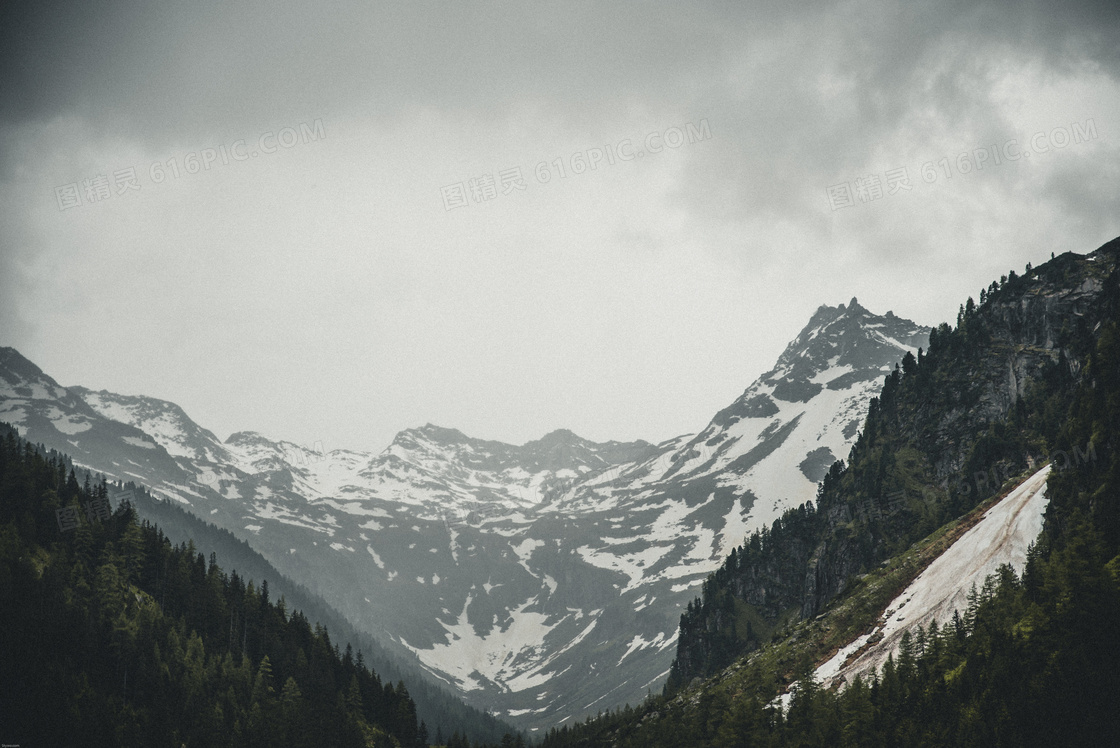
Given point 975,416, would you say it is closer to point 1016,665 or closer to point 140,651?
point 1016,665

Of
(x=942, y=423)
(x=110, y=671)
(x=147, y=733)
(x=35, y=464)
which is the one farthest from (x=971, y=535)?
(x=35, y=464)

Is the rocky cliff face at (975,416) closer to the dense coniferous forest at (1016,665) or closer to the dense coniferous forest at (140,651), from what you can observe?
the dense coniferous forest at (1016,665)

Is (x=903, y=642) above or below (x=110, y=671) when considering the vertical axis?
above

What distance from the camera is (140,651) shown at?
122 m

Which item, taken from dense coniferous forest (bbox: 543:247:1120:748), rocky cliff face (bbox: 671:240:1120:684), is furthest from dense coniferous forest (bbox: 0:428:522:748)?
rocky cliff face (bbox: 671:240:1120:684)

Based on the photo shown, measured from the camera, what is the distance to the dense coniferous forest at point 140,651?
111 meters

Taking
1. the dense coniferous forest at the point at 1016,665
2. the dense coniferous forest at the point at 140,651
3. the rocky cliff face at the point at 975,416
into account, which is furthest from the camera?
the rocky cliff face at the point at 975,416

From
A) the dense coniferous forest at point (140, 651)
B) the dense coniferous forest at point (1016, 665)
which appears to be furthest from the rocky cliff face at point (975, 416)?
the dense coniferous forest at point (140, 651)

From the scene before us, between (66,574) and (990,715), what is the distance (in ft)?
448

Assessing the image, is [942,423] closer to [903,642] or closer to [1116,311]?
[1116,311]

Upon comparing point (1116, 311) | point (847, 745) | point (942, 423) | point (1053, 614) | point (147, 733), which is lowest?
point (147, 733)

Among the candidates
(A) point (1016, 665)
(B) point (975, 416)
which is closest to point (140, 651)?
(A) point (1016, 665)

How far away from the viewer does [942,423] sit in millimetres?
182500

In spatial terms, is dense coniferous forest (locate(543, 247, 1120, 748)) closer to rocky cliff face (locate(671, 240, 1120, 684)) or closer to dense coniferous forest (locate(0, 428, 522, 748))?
rocky cliff face (locate(671, 240, 1120, 684))
